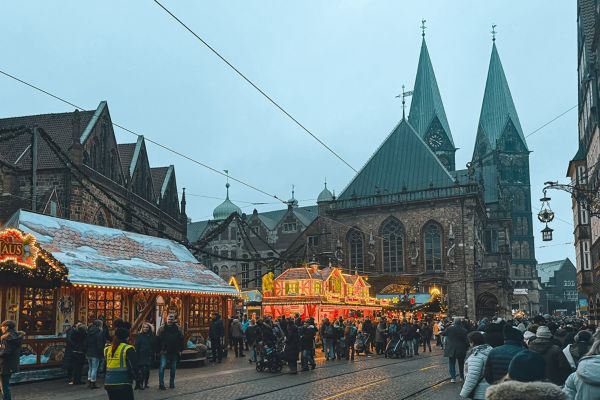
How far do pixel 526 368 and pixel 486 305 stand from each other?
159 feet

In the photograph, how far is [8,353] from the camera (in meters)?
10.8

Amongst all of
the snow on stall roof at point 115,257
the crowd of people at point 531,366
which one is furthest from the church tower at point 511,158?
the crowd of people at point 531,366

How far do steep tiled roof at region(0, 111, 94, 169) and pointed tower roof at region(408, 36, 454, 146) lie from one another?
56913mm

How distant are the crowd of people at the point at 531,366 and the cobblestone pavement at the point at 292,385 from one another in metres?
3.95

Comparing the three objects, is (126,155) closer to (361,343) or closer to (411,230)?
(411,230)

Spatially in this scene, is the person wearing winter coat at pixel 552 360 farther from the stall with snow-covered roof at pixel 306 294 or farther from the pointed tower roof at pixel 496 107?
the pointed tower roof at pixel 496 107

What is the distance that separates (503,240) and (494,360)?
72066mm

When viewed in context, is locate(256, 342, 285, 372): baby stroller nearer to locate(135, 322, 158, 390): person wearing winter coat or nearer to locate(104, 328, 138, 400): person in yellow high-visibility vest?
locate(135, 322, 158, 390): person wearing winter coat

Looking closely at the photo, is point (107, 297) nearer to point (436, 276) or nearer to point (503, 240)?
point (436, 276)

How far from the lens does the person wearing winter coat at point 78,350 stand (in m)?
15.4

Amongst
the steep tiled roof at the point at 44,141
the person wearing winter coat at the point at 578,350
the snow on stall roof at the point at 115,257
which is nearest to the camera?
the person wearing winter coat at the point at 578,350

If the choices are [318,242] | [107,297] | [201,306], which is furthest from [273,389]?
[318,242]

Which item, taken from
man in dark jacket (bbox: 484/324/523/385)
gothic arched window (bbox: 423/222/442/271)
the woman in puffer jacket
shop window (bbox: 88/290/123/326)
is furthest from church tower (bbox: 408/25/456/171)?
man in dark jacket (bbox: 484/324/523/385)

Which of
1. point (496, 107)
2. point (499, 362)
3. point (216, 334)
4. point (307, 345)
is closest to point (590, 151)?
point (307, 345)
